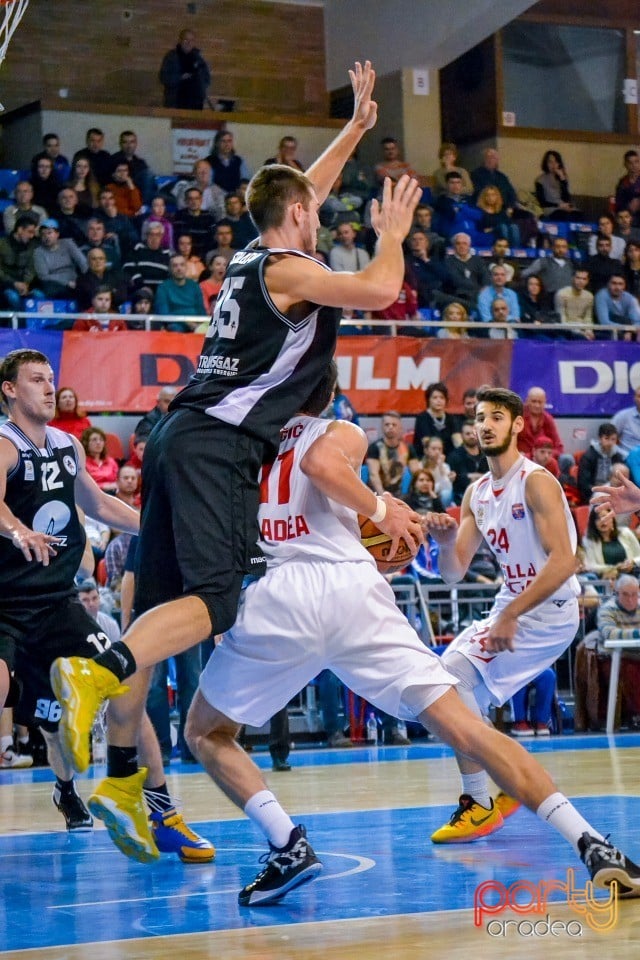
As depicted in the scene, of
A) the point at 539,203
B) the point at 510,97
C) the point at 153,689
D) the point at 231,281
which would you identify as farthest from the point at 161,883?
the point at 510,97

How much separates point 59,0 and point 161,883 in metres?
18.1

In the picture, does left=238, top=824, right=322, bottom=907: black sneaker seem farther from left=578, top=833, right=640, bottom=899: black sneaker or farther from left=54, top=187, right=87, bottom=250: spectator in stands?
left=54, top=187, right=87, bottom=250: spectator in stands

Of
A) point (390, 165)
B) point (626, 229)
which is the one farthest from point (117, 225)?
point (626, 229)

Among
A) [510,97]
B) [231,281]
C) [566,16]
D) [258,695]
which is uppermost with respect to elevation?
[566,16]

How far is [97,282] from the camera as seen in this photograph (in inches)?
596

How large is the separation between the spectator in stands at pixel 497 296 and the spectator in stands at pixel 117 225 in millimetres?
4372

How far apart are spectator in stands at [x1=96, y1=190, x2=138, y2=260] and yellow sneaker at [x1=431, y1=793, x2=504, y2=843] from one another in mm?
11001

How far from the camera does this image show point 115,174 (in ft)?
56.5

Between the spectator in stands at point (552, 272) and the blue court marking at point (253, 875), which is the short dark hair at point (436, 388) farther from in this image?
the blue court marking at point (253, 875)

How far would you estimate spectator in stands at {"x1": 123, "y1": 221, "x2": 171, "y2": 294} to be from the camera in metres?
15.7

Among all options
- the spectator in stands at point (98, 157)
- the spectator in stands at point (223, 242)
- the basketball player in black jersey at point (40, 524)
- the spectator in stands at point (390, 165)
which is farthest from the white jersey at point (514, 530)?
the spectator in stands at point (390, 165)

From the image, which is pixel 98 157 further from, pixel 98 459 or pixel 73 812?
pixel 73 812

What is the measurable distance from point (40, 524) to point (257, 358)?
2.20 metres

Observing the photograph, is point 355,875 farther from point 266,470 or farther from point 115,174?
point 115,174
